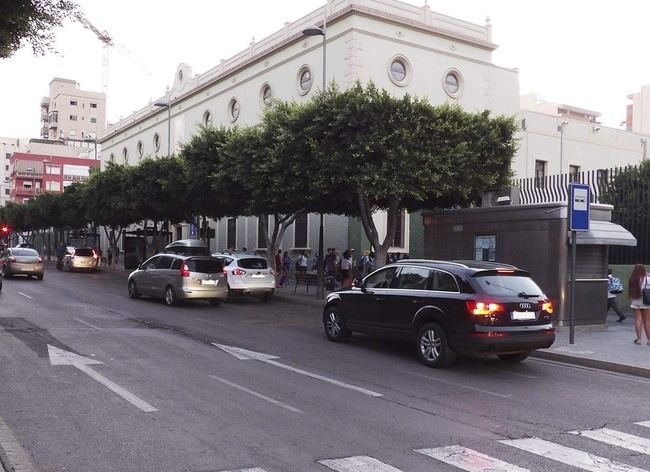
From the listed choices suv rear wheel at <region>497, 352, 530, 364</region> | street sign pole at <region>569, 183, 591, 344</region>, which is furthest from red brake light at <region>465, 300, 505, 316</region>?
street sign pole at <region>569, 183, 591, 344</region>

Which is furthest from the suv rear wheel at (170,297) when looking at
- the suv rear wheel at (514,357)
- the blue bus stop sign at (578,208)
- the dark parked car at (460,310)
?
the blue bus stop sign at (578,208)

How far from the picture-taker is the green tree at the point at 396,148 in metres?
17.7

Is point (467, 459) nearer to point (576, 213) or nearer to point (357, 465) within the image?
point (357, 465)

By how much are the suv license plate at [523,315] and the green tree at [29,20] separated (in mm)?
9060

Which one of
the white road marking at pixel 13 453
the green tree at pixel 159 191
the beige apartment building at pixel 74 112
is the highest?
the beige apartment building at pixel 74 112

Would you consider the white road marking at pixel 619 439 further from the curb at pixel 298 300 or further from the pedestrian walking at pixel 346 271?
the pedestrian walking at pixel 346 271

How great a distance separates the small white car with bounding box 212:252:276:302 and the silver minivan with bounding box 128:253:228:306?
1.03 m

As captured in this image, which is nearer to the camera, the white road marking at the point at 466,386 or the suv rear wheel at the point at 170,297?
the white road marking at the point at 466,386

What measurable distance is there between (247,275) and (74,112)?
124556 mm

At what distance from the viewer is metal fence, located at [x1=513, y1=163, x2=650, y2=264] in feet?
60.2

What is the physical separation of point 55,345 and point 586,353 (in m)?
9.55

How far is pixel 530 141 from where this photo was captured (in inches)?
1561

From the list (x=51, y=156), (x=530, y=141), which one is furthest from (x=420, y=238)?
(x=51, y=156)

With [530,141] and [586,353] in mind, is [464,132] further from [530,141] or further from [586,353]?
[530,141]
